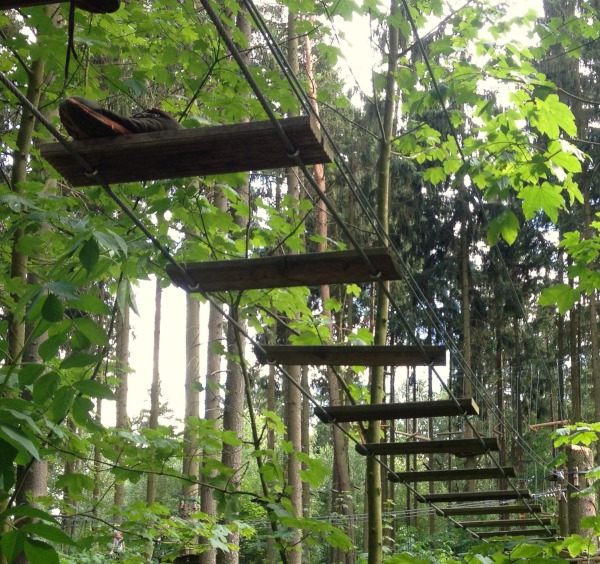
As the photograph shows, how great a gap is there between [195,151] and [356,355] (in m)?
1.38

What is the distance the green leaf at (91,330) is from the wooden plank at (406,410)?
1713 mm

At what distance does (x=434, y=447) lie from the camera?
371cm

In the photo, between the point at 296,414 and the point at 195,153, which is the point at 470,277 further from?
the point at 195,153

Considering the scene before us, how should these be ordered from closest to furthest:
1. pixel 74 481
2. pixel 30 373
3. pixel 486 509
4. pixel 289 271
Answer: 1. pixel 30 373
2. pixel 289 271
3. pixel 74 481
4. pixel 486 509

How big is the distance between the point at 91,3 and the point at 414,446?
286cm

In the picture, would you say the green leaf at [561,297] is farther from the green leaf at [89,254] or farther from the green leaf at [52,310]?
the green leaf at [52,310]

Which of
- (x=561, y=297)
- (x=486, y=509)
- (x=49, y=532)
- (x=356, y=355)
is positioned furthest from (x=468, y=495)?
(x=49, y=532)

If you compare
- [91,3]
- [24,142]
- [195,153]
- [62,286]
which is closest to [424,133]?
[24,142]

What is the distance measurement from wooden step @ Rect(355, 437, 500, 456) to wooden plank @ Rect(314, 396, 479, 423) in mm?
229

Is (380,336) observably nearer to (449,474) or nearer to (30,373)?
(449,474)

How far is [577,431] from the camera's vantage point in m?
4.09

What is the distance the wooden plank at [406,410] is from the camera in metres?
3.15

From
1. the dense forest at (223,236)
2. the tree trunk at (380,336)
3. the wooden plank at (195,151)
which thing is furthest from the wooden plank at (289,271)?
the tree trunk at (380,336)

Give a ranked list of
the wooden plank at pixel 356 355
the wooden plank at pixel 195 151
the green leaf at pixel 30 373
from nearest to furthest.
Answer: the wooden plank at pixel 195 151, the green leaf at pixel 30 373, the wooden plank at pixel 356 355
